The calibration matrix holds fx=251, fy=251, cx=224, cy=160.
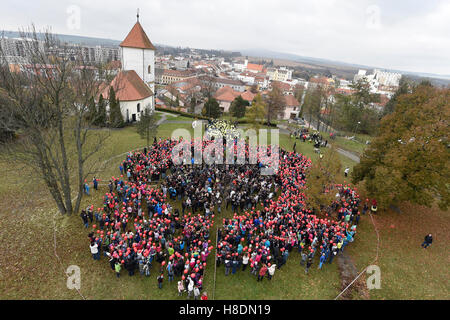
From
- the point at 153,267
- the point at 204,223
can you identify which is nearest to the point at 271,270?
the point at 204,223

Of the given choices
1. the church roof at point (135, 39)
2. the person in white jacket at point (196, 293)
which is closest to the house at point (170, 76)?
the church roof at point (135, 39)

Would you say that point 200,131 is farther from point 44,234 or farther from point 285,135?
point 44,234

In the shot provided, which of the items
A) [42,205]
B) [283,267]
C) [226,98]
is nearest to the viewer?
[283,267]

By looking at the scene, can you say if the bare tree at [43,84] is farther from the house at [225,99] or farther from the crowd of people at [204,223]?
the house at [225,99]

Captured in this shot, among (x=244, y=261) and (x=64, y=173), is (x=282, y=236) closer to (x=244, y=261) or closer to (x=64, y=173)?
(x=244, y=261)

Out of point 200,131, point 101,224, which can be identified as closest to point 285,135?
point 200,131

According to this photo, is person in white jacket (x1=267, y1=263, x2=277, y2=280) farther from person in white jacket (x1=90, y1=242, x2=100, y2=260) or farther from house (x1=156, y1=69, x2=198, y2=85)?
house (x1=156, y1=69, x2=198, y2=85)

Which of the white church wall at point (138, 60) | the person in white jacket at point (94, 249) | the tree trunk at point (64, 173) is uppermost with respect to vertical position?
the white church wall at point (138, 60)
